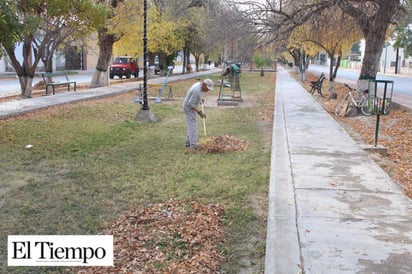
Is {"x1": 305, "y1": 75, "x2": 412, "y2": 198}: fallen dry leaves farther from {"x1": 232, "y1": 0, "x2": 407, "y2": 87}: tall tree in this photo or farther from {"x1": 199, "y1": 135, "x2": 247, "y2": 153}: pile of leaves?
{"x1": 199, "y1": 135, "x2": 247, "y2": 153}: pile of leaves

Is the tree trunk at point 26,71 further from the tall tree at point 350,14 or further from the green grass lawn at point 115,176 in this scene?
the tall tree at point 350,14

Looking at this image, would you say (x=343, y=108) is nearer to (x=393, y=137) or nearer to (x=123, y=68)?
(x=393, y=137)

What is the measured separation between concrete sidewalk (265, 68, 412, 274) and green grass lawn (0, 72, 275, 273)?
246 millimetres

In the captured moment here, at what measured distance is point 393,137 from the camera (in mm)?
11328

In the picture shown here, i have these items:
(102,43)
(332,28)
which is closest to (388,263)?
(332,28)

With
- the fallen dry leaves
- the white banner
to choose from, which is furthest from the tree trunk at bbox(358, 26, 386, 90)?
the white banner

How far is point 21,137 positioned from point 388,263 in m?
7.91

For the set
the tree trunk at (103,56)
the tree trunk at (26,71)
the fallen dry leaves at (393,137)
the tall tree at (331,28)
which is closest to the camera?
the fallen dry leaves at (393,137)

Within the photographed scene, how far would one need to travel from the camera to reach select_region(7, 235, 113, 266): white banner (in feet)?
13.3

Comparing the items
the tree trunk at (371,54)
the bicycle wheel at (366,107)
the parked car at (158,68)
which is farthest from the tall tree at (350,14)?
the parked car at (158,68)

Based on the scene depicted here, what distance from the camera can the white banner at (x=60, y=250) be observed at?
160 inches

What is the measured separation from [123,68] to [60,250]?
3366 centimetres

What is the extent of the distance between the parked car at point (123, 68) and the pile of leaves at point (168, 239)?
3224 cm

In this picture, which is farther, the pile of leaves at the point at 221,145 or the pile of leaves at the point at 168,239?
the pile of leaves at the point at 221,145
